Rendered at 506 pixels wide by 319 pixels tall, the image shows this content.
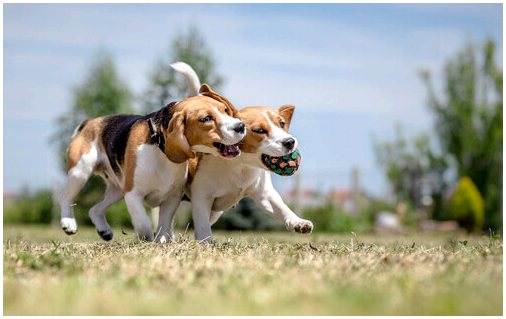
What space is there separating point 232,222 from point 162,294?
42.2 feet

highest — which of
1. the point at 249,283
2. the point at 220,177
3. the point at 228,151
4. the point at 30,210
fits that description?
the point at 228,151

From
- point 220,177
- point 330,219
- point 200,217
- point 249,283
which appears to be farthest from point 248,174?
point 330,219

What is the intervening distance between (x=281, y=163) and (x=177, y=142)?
2.66 ft

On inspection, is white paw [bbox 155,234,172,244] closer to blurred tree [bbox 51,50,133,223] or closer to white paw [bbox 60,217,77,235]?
white paw [bbox 60,217,77,235]

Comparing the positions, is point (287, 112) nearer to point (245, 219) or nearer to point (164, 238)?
point (164, 238)

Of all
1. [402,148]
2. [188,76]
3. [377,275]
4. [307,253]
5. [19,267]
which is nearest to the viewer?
[377,275]

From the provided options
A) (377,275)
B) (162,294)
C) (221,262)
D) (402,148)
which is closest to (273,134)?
(221,262)

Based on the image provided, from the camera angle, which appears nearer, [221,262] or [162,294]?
[162,294]

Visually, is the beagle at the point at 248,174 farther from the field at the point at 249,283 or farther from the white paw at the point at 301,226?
the field at the point at 249,283

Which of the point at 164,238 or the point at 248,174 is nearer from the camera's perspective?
the point at 248,174

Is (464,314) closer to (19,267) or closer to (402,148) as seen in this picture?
(19,267)

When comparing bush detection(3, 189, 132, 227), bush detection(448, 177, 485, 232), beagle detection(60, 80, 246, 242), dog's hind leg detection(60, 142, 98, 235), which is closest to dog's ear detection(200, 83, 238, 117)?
beagle detection(60, 80, 246, 242)

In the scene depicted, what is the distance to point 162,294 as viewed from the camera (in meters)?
3.52

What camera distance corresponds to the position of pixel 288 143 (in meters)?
5.91
